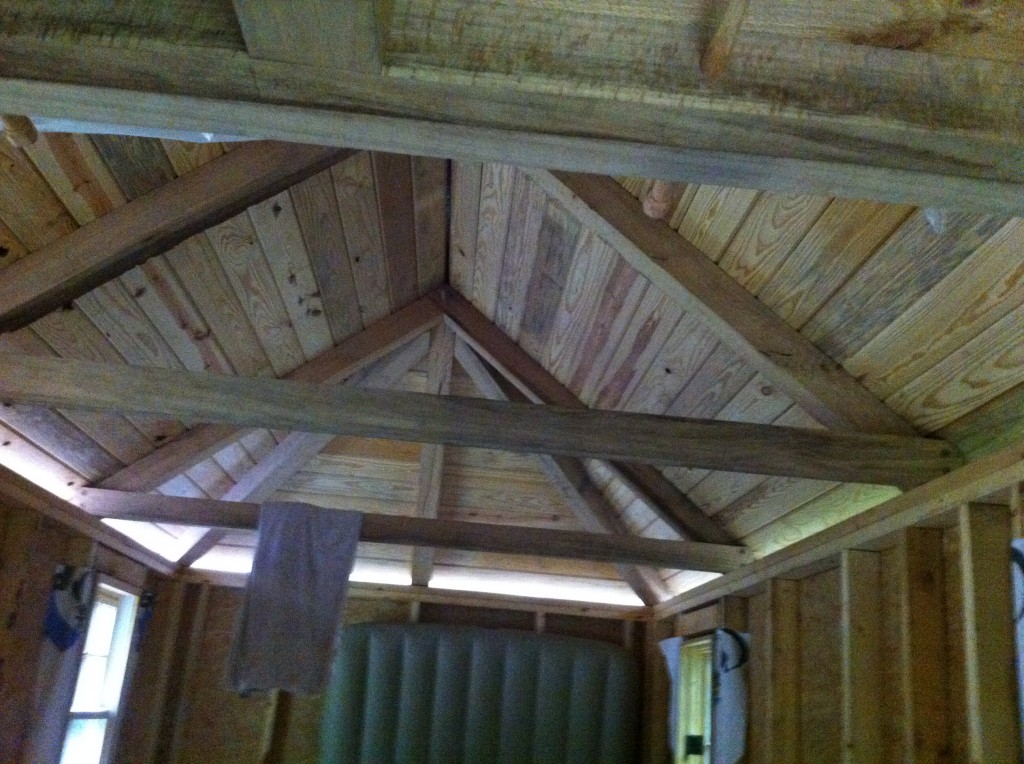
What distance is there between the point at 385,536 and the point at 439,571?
1.38m

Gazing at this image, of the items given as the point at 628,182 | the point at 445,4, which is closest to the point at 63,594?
the point at 628,182

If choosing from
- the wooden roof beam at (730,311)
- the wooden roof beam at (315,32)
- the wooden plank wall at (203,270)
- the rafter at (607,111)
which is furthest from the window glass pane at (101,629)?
the wooden roof beam at (315,32)

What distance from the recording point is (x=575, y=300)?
4.07 m

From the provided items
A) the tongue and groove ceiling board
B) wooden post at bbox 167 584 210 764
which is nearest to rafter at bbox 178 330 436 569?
wooden post at bbox 167 584 210 764

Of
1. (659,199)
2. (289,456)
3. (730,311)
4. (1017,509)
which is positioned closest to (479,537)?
(289,456)

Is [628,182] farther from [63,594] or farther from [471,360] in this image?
→ [63,594]

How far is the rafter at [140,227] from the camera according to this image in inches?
121

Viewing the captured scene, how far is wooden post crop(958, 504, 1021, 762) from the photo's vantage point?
233 centimetres

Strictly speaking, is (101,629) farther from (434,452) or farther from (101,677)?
(434,452)

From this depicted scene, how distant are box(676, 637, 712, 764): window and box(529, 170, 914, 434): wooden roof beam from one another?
2215 mm

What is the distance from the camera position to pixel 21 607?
392cm

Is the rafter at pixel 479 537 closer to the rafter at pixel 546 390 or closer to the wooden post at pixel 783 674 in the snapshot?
the rafter at pixel 546 390

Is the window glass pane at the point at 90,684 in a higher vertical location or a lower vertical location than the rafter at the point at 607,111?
lower

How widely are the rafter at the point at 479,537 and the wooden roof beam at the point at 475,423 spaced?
1417 millimetres
